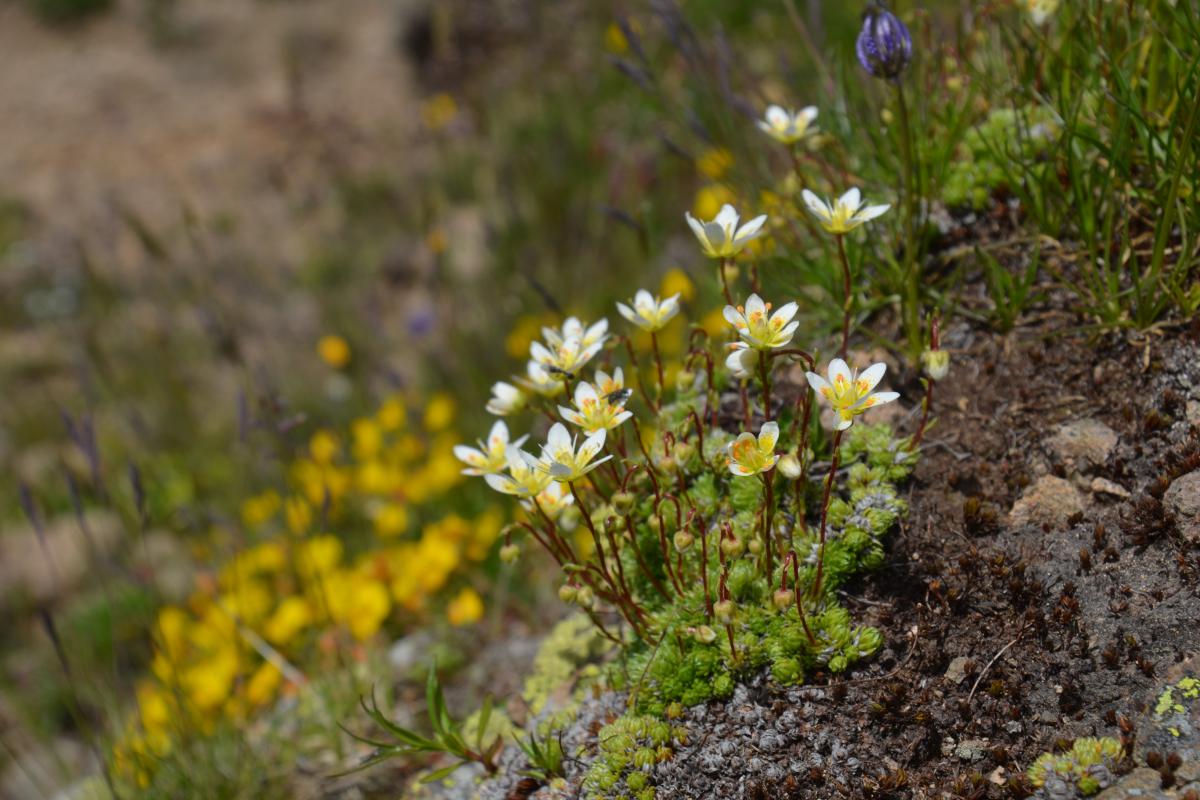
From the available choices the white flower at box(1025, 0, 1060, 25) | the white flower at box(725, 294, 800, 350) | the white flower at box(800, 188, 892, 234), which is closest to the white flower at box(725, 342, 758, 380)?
the white flower at box(725, 294, 800, 350)

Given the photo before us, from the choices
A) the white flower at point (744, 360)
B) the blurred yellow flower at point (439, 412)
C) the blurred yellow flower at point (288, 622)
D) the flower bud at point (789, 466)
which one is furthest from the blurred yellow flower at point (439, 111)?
the flower bud at point (789, 466)

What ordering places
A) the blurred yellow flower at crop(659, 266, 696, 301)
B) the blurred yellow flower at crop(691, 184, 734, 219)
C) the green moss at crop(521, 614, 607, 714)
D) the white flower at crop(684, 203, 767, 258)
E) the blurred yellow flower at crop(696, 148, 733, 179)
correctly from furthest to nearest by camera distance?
the blurred yellow flower at crop(659, 266, 696, 301)
the blurred yellow flower at crop(691, 184, 734, 219)
the blurred yellow flower at crop(696, 148, 733, 179)
the green moss at crop(521, 614, 607, 714)
the white flower at crop(684, 203, 767, 258)

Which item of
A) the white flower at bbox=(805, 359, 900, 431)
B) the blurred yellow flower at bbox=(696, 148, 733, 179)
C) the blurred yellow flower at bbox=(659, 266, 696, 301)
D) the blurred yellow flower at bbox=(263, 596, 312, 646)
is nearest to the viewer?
the white flower at bbox=(805, 359, 900, 431)

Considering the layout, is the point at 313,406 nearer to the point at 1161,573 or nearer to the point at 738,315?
the point at 738,315

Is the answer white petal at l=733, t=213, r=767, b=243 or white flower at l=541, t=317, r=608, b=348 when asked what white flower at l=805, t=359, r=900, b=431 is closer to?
white petal at l=733, t=213, r=767, b=243

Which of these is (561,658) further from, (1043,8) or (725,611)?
(1043,8)

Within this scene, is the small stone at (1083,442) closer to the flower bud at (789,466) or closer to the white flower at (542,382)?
the flower bud at (789,466)

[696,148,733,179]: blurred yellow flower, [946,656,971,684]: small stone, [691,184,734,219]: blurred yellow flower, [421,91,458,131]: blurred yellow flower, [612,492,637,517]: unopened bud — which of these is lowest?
[946,656,971,684]: small stone
